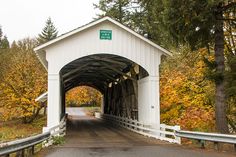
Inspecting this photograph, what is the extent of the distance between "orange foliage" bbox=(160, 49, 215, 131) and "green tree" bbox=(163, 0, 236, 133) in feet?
13.6

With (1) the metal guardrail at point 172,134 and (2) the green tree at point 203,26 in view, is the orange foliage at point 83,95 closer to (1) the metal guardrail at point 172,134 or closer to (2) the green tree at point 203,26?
(1) the metal guardrail at point 172,134

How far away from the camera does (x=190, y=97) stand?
73.6ft

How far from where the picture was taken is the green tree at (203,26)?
14.2 meters

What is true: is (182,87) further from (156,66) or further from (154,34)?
(154,34)

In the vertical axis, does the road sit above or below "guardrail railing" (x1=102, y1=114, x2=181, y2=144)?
above

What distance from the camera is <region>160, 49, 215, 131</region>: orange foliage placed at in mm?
20984

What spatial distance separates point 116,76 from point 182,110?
7165mm

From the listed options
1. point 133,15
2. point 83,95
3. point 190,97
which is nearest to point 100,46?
point 190,97

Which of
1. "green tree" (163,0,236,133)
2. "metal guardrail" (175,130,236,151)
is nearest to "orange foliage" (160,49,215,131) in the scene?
"green tree" (163,0,236,133)

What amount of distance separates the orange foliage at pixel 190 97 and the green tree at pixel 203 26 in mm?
4155

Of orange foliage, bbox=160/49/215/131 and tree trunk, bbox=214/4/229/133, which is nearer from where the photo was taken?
tree trunk, bbox=214/4/229/133

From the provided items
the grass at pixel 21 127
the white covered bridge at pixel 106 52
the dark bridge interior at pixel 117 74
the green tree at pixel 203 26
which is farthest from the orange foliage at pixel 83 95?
the green tree at pixel 203 26

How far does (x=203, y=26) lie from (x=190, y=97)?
27.4 ft

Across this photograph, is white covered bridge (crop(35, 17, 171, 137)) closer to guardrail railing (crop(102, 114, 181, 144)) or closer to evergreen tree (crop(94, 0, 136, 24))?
guardrail railing (crop(102, 114, 181, 144))
